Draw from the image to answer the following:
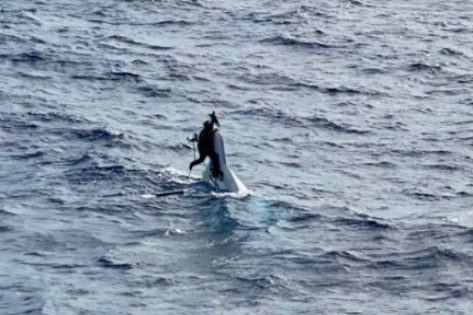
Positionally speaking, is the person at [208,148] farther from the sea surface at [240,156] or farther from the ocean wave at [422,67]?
the ocean wave at [422,67]

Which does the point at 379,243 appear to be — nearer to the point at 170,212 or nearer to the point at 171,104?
the point at 170,212

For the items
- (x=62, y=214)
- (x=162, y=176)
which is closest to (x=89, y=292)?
(x=62, y=214)

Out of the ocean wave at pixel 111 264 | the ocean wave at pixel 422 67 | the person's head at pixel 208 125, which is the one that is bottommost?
the ocean wave at pixel 111 264

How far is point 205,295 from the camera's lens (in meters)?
42.1

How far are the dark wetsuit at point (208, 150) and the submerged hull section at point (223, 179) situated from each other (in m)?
0.13

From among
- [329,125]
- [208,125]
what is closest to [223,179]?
[208,125]

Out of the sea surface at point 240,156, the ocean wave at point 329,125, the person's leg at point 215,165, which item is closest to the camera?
the sea surface at point 240,156

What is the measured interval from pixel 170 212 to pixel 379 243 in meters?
7.02

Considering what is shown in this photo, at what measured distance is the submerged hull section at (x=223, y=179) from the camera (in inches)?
1997

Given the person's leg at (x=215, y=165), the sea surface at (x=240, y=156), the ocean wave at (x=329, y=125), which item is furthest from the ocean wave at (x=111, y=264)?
the ocean wave at (x=329, y=125)

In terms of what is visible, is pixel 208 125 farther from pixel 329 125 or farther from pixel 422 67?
pixel 422 67

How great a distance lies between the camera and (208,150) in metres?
51.3

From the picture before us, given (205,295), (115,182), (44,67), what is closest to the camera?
(205,295)

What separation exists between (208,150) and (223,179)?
1.17 meters
